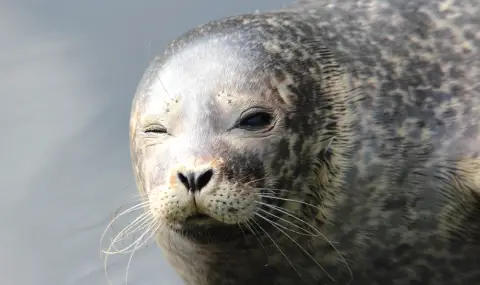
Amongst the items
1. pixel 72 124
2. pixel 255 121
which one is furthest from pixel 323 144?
pixel 72 124

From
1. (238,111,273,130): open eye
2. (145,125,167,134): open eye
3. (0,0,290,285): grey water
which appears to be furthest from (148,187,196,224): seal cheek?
(0,0,290,285): grey water

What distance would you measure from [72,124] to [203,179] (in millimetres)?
2882

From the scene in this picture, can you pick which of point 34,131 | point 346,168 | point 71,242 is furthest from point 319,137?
point 34,131

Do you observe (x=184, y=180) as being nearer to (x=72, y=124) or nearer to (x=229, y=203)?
(x=229, y=203)

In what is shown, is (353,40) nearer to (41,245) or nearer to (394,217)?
(394,217)

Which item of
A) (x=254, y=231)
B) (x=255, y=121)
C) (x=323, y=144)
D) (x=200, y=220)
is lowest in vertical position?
(x=254, y=231)

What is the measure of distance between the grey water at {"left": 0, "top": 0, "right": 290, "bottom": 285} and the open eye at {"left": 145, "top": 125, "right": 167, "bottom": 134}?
154 cm

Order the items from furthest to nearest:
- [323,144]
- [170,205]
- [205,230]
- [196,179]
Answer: [323,144], [205,230], [170,205], [196,179]

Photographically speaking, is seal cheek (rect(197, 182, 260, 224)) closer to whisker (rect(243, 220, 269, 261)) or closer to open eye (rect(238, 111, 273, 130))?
whisker (rect(243, 220, 269, 261))

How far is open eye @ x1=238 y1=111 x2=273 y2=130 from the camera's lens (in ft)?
13.7

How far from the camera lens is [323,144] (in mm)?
4391

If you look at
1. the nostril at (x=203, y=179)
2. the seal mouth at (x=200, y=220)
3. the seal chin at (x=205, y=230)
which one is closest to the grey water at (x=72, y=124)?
the seal chin at (x=205, y=230)

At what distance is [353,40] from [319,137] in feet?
1.75

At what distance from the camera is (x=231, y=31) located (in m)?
4.52
